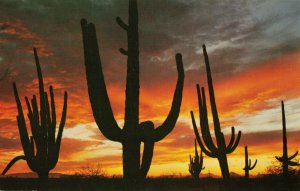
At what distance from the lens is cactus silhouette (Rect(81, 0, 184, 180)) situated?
9.47 meters

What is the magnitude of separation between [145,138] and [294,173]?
734 inches

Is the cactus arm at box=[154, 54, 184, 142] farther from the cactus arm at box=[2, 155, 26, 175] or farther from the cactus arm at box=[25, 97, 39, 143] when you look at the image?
the cactus arm at box=[2, 155, 26, 175]

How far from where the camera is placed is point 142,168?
9.98m

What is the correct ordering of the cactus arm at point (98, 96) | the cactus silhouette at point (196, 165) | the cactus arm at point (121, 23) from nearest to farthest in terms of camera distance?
1. the cactus arm at point (98, 96)
2. the cactus arm at point (121, 23)
3. the cactus silhouette at point (196, 165)

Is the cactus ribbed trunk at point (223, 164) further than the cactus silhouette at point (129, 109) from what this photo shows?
Yes

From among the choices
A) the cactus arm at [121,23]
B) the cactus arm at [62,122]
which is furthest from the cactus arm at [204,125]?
the cactus arm at [121,23]

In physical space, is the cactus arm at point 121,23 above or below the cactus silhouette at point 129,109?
above

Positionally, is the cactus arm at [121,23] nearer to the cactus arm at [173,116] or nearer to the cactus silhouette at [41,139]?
the cactus arm at [173,116]

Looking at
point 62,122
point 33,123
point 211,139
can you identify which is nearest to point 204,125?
point 211,139

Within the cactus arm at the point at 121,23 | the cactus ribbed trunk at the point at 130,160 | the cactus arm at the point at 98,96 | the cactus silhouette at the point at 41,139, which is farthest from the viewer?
the cactus silhouette at the point at 41,139

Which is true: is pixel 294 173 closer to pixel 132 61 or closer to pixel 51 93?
pixel 51 93

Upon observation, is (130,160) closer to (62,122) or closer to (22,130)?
(62,122)

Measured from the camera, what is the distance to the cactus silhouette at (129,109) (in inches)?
373

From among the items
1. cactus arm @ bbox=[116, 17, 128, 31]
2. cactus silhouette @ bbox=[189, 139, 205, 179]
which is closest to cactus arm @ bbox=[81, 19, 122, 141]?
cactus arm @ bbox=[116, 17, 128, 31]
